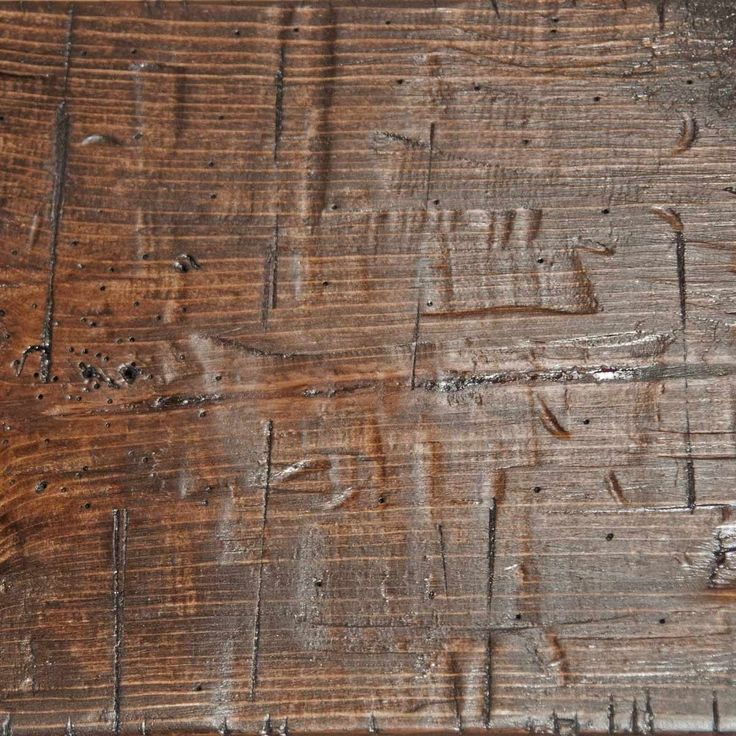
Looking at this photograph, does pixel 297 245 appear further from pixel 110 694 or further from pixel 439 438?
pixel 110 694

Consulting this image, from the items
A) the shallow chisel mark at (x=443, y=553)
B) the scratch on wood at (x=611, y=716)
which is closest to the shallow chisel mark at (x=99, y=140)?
the shallow chisel mark at (x=443, y=553)

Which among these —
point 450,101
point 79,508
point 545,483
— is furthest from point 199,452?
point 450,101

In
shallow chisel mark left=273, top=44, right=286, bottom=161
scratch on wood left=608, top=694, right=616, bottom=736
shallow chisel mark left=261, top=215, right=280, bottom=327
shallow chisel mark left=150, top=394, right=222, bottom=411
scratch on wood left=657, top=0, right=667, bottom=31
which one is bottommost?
scratch on wood left=608, top=694, right=616, bottom=736

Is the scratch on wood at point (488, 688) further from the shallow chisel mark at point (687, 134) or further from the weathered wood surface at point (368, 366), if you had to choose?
the shallow chisel mark at point (687, 134)

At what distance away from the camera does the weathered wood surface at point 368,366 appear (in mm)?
1596

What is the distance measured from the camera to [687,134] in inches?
64.7

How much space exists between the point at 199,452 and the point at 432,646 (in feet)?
1.97

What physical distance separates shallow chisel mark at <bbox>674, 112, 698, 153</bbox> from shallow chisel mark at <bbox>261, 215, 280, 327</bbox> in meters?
0.83

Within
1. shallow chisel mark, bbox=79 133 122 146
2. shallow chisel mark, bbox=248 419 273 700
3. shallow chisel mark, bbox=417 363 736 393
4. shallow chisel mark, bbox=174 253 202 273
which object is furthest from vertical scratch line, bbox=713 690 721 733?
shallow chisel mark, bbox=79 133 122 146

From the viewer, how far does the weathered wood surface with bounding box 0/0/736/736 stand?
160 centimetres

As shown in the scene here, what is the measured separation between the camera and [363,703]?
1611 millimetres

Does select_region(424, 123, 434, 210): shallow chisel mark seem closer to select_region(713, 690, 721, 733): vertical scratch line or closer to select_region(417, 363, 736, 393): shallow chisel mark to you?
select_region(417, 363, 736, 393): shallow chisel mark

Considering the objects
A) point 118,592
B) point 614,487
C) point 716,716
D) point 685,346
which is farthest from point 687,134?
point 118,592

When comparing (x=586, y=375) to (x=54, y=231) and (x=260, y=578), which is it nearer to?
(x=260, y=578)
